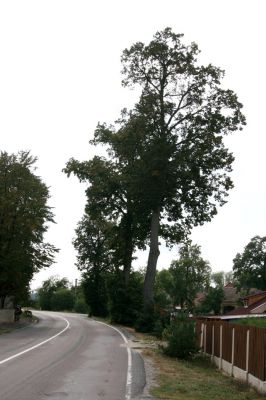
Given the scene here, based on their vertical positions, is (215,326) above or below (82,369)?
above

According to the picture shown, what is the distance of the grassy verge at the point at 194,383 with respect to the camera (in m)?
12.6

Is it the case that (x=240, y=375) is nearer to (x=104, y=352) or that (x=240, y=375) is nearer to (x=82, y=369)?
(x=82, y=369)

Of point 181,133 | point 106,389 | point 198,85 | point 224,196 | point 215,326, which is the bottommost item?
point 106,389

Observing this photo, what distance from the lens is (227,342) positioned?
60.6 ft

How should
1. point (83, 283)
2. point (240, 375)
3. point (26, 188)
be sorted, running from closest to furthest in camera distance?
point (240, 375)
point (26, 188)
point (83, 283)

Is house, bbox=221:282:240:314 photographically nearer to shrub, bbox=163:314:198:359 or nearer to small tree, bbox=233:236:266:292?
small tree, bbox=233:236:266:292

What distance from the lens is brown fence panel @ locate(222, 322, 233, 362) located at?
17891 mm

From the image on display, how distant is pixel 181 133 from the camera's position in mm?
41750

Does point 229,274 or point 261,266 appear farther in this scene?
point 229,274

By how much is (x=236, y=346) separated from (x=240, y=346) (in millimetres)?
598

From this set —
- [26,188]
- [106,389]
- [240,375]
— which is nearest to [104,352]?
[240,375]

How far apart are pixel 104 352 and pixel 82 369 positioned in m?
6.41

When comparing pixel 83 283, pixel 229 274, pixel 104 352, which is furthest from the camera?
pixel 229 274

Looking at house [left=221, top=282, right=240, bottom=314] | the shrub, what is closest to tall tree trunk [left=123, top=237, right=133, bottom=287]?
the shrub
